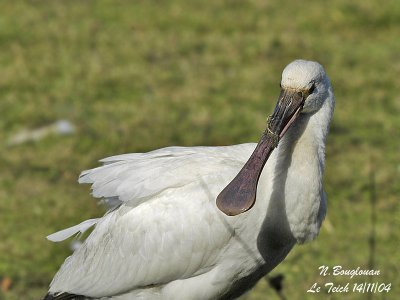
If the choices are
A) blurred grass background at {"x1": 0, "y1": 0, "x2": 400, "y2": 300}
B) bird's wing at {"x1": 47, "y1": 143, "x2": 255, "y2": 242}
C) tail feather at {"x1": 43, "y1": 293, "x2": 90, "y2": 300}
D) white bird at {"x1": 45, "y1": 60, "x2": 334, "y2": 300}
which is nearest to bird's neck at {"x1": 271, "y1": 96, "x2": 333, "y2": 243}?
white bird at {"x1": 45, "y1": 60, "x2": 334, "y2": 300}

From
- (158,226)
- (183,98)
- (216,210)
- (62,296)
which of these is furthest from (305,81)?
(183,98)

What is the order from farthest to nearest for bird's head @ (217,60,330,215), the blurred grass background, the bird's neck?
1. the blurred grass background
2. the bird's neck
3. bird's head @ (217,60,330,215)

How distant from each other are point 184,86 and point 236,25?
2052mm

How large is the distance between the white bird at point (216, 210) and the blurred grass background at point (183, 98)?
164 centimetres

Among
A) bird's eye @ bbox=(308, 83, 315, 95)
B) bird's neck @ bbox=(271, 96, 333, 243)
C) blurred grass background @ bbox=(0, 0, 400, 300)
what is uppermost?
bird's eye @ bbox=(308, 83, 315, 95)

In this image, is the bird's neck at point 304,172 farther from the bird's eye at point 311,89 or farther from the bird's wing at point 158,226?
the bird's wing at point 158,226

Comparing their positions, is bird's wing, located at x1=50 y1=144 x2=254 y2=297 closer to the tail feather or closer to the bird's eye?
the tail feather

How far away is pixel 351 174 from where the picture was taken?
8805 mm

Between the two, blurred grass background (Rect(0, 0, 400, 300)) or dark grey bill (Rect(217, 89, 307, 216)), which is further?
blurred grass background (Rect(0, 0, 400, 300))

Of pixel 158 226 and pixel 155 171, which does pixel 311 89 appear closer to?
pixel 155 171

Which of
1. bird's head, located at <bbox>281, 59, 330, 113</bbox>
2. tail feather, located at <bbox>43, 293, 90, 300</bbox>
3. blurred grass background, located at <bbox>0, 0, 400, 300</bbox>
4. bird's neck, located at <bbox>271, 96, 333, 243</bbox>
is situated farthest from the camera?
blurred grass background, located at <bbox>0, 0, 400, 300</bbox>

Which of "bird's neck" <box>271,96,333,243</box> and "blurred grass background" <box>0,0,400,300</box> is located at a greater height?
"bird's neck" <box>271,96,333,243</box>

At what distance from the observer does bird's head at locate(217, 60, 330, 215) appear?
4.80 meters

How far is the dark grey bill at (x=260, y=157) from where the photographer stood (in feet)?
15.7
